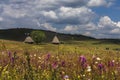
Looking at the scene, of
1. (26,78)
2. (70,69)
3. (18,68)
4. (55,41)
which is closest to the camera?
(26,78)

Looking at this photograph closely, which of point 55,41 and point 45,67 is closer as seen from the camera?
point 45,67

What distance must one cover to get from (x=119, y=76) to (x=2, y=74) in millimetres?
3251

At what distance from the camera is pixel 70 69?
11477 millimetres

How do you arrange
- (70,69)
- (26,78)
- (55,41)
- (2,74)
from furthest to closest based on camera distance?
(55,41)
(70,69)
(2,74)
(26,78)

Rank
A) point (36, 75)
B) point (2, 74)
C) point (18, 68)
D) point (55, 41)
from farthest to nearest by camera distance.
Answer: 1. point (55, 41)
2. point (18, 68)
3. point (36, 75)
4. point (2, 74)

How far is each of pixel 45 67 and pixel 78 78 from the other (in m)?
2.21

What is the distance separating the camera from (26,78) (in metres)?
7.59

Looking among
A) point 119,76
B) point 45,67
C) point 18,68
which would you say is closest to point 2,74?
point 18,68

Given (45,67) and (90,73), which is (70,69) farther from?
(90,73)

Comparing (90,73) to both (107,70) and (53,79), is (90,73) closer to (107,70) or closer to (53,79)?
(107,70)

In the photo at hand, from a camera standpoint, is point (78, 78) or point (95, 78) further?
point (95, 78)

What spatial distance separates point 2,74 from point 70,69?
345 centimetres

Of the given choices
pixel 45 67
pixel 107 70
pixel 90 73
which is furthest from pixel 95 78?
pixel 45 67

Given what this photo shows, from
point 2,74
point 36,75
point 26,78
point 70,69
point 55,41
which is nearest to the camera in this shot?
point 26,78
